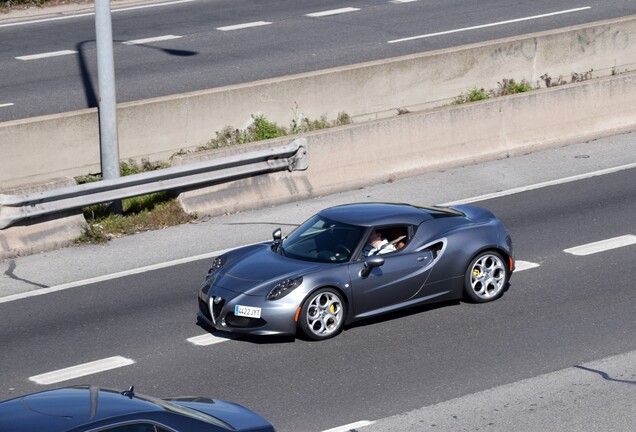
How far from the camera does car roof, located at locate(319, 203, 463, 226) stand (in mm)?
12148

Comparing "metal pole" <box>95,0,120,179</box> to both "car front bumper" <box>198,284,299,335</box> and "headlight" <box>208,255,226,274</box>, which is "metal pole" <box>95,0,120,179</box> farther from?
"car front bumper" <box>198,284,299,335</box>

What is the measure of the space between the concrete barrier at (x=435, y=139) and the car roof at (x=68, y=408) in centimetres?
939

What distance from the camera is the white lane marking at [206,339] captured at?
38.1 feet

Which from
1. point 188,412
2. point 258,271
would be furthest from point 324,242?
point 188,412

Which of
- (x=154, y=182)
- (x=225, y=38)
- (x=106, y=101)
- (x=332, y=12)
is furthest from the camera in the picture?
(x=332, y=12)

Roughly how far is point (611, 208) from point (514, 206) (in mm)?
1349

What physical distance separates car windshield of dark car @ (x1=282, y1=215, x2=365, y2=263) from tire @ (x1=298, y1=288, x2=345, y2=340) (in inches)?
17.0

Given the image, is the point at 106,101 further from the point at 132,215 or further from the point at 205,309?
the point at 205,309

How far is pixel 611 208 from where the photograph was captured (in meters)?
15.8

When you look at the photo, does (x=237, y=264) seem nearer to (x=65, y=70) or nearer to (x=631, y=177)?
(x=631, y=177)

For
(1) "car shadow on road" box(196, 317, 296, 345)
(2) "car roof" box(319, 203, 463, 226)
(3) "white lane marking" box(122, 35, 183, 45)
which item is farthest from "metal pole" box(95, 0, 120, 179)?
(3) "white lane marking" box(122, 35, 183, 45)

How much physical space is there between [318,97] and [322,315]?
727 centimetres

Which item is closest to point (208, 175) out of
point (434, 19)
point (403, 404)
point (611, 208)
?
point (611, 208)

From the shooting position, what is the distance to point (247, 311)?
11.3 meters
